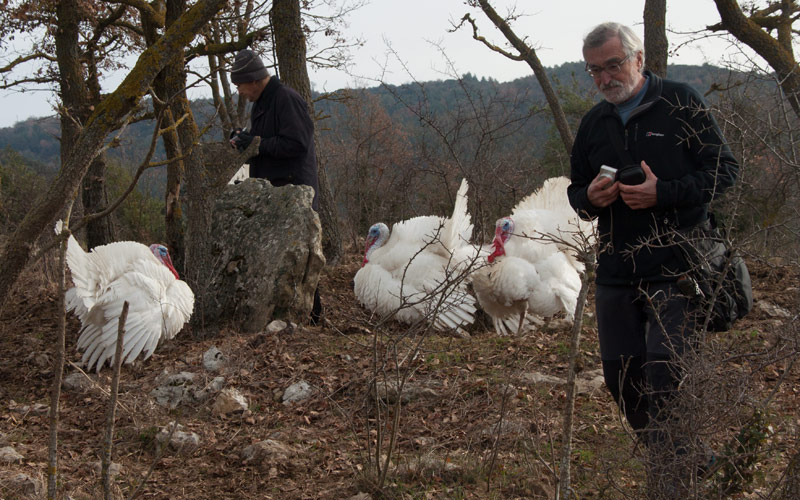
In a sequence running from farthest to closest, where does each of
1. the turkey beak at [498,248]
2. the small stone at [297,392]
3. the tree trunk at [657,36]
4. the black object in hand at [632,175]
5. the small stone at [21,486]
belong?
the tree trunk at [657,36]
the turkey beak at [498,248]
the small stone at [297,392]
the small stone at [21,486]
the black object in hand at [632,175]

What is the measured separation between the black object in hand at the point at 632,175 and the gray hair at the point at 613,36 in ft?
1.77

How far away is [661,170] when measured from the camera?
314 cm

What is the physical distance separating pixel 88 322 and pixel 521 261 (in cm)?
435

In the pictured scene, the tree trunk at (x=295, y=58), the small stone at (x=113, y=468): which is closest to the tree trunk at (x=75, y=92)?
the tree trunk at (x=295, y=58)

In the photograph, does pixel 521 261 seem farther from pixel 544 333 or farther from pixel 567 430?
pixel 567 430

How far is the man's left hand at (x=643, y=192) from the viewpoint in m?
2.99

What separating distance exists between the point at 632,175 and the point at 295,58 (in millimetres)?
6613

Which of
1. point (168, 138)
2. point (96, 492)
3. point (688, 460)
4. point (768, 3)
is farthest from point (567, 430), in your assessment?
point (768, 3)

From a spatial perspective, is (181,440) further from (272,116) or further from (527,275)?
(527,275)

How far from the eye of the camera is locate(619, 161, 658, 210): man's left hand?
2990 mm

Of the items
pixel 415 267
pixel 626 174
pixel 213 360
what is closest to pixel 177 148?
pixel 415 267

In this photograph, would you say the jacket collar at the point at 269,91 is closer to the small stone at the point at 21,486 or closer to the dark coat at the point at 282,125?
the dark coat at the point at 282,125

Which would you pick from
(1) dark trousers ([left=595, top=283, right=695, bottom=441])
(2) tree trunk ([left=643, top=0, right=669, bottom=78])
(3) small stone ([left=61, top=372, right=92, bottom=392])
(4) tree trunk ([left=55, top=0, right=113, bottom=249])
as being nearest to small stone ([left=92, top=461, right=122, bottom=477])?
(3) small stone ([left=61, top=372, right=92, bottom=392])

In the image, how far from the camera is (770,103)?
432cm
